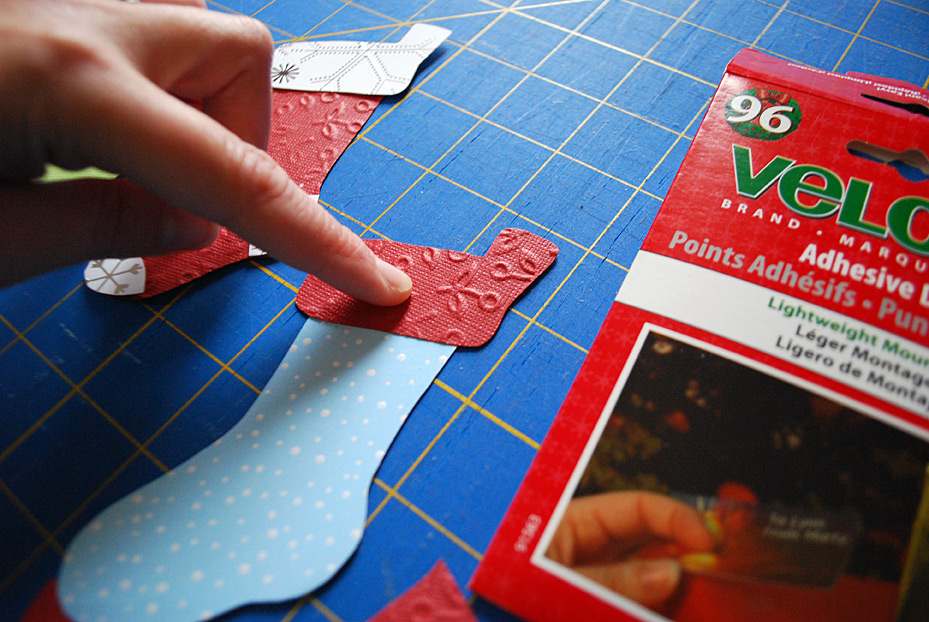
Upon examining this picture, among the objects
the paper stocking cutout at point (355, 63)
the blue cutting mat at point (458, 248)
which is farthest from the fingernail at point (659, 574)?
the paper stocking cutout at point (355, 63)

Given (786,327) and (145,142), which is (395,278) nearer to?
(145,142)

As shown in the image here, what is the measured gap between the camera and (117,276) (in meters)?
0.76

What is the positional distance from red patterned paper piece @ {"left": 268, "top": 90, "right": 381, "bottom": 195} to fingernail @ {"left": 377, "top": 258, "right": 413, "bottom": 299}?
0.22m

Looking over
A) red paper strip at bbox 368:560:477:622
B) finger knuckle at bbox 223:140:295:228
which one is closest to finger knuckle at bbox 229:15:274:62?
finger knuckle at bbox 223:140:295:228

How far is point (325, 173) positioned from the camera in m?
0.86

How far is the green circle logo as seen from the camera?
2.30ft

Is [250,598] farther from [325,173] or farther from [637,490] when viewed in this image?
[325,173]

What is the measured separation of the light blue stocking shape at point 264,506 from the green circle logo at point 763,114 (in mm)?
495

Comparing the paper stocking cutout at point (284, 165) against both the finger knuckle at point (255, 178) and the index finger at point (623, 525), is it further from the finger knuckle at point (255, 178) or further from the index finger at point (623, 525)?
the index finger at point (623, 525)

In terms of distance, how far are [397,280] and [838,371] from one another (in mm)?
514

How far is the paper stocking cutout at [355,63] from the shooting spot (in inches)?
38.0

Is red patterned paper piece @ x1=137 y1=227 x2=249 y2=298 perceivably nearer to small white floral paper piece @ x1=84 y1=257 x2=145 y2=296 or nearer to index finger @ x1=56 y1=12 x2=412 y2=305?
small white floral paper piece @ x1=84 y1=257 x2=145 y2=296

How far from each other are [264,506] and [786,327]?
60 centimetres

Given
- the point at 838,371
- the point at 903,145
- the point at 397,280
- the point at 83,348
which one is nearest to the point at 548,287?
the point at 397,280
